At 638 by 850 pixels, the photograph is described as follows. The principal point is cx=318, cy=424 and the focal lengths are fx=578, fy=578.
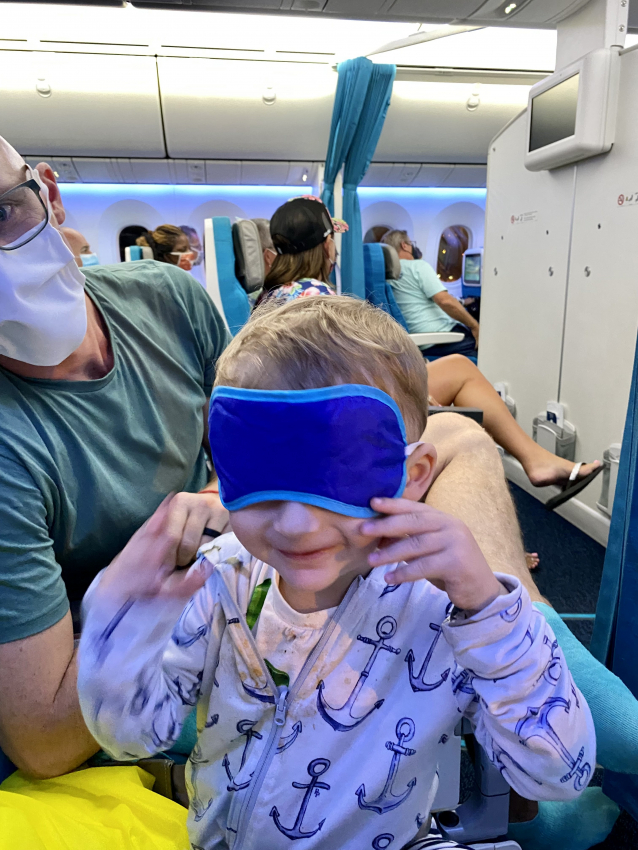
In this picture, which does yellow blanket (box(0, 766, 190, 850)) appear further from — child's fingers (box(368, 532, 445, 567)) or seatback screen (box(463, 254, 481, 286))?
seatback screen (box(463, 254, 481, 286))

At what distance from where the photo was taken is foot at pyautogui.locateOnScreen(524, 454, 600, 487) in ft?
7.57

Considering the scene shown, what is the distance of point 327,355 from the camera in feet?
1.98

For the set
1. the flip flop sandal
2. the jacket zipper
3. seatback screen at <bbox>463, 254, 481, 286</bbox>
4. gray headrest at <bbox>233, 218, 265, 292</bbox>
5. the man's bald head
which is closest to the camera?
the jacket zipper

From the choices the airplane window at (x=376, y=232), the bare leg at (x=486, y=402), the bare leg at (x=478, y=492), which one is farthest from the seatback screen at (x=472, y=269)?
the bare leg at (x=478, y=492)

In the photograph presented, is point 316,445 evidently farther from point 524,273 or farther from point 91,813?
point 524,273

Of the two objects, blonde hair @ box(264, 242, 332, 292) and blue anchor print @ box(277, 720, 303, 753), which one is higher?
blonde hair @ box(264, 242, 332, 292)

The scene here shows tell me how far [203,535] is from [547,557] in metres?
2.29

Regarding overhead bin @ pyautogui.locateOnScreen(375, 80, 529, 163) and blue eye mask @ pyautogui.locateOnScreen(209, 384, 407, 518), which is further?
overhead bin @ pyautogui.locateOnScreen(375, 80, 529, 163)

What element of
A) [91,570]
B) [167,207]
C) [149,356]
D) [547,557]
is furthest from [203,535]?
[167,207]

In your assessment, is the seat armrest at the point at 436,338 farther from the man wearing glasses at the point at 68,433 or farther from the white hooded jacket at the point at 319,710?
the white hooded jacket at the point at 319,710

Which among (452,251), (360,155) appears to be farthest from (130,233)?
(452,251)

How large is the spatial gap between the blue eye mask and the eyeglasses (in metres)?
0.64

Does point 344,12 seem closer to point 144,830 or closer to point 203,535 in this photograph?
point 203,535

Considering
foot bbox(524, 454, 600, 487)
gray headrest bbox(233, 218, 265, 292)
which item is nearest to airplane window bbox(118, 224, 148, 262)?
gray headrest bbox(233, 218, 265, 292)
